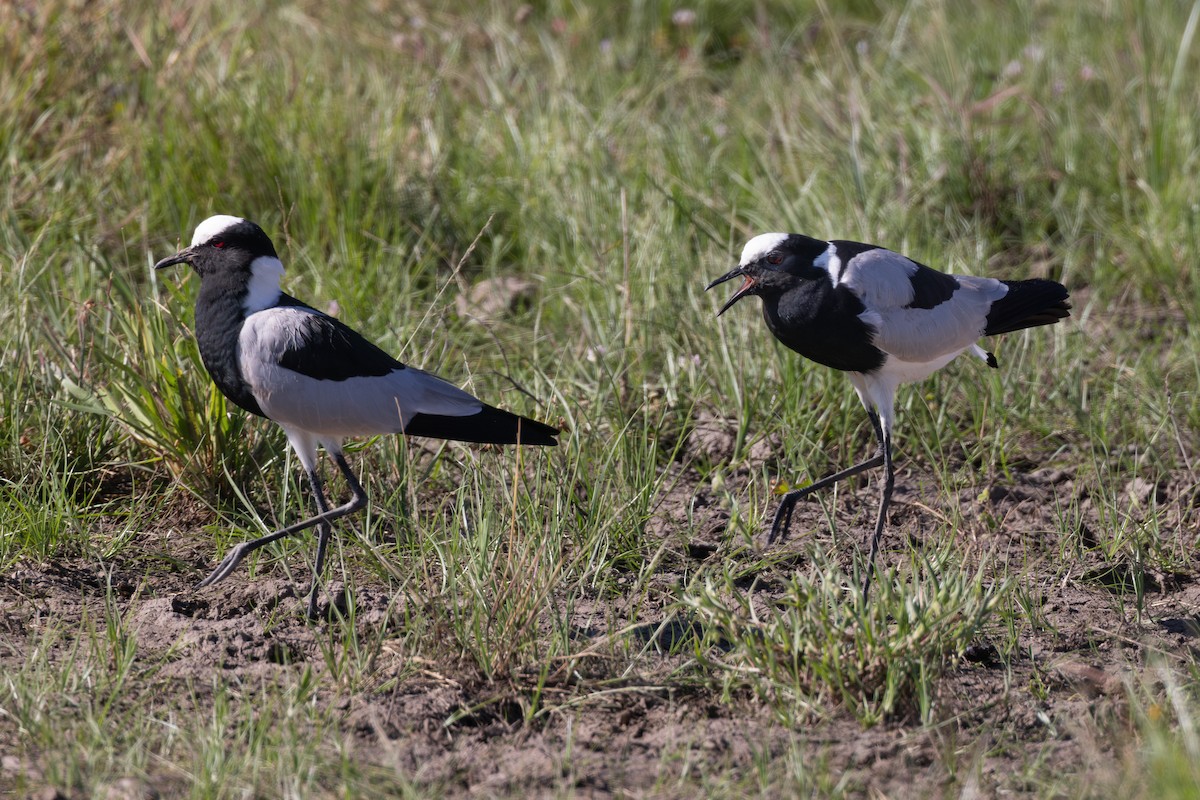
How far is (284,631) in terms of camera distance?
344cm

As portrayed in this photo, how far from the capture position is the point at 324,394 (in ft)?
11.8

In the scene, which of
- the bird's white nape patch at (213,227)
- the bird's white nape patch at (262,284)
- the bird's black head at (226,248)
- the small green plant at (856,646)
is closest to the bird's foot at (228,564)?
the bird's white nape patch at (262,284)

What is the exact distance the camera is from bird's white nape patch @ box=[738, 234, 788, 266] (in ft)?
12.7

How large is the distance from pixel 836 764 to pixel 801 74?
4.53m

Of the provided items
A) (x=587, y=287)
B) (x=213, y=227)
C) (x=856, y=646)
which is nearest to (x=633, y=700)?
(x=856, y=646)

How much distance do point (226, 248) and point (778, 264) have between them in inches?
60.3

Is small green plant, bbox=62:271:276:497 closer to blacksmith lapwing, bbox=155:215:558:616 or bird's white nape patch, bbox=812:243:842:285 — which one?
blacksmith lapwing, bbox=155:215:558:616

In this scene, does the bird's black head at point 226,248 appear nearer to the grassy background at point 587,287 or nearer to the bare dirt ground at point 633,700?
the grassy background at point 587,287

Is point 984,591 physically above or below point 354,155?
below

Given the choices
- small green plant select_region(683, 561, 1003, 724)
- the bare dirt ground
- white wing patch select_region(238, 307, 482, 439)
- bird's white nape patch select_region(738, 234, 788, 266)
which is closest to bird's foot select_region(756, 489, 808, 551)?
the bare dirt ground

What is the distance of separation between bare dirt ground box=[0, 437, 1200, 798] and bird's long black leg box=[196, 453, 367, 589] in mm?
69

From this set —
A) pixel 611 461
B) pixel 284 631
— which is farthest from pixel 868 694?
pixel 284 631

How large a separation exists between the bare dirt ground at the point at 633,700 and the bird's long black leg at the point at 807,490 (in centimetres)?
13

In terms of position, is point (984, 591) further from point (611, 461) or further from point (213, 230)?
point (213, 230)
